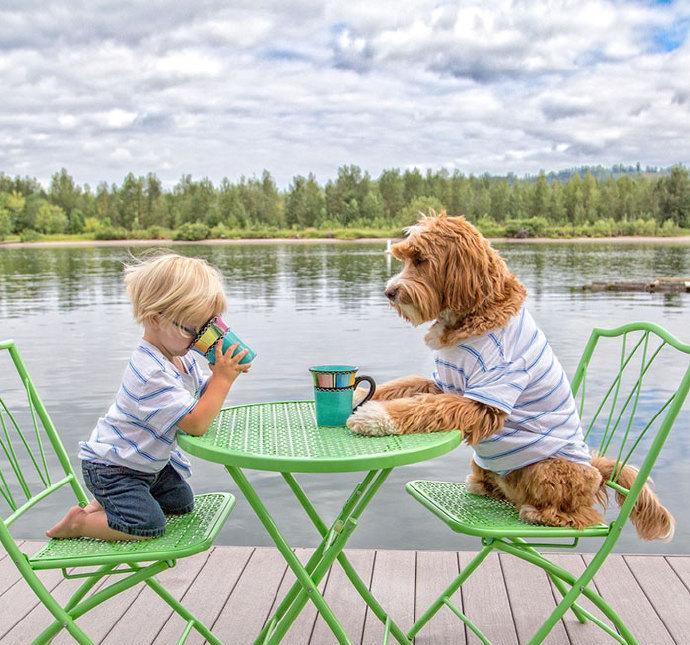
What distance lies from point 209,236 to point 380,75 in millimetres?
65272

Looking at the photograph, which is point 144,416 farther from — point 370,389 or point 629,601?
point 629,601

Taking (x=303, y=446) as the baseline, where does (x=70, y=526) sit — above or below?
below

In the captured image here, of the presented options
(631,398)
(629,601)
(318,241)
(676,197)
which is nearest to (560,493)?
(629,601)

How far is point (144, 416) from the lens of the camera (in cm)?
225

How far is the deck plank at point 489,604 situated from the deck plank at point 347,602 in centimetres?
37

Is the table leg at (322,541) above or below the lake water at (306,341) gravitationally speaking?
above

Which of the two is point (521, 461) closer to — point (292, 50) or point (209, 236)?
point (209, 236)

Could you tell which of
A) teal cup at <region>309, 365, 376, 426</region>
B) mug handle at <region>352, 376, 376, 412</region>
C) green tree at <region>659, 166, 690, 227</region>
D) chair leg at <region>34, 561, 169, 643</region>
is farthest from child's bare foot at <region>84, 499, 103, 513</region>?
green tree at <region>659, 166, 690, 227</region>

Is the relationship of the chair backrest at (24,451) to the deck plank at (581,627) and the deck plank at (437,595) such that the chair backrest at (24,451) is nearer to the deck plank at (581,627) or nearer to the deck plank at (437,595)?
the deck plank at (437,595)

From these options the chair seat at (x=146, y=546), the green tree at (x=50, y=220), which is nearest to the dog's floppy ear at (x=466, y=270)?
the chair seat at (x=146, y=546)

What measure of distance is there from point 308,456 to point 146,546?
591 mm

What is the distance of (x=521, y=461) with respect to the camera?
2.42 m

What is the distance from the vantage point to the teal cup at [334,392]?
2215 mm

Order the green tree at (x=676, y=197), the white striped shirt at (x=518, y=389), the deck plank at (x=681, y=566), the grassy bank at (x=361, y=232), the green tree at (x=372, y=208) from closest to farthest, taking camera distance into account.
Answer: the white striped shirt at (x=518, y=389) < the deck plank at (x=681, y=566) < the grassy bank at (x=361, y=232) < the green tree at (x=676, y=197) < the green tree at (x=372, y=208)
